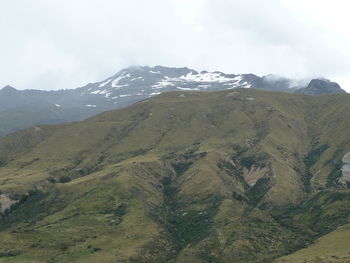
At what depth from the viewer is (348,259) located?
199 m
